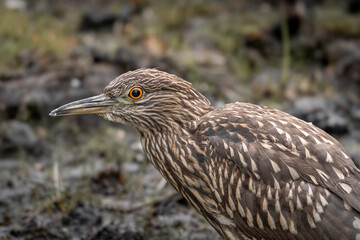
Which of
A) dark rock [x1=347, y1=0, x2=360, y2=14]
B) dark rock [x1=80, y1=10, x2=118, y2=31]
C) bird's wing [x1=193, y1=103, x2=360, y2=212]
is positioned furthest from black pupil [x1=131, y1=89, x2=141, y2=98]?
dark rock [x1=347, y1=0, x2=360, y2=14]

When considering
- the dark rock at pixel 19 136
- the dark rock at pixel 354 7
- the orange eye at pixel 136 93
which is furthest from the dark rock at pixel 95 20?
the orange eye at pixel 136 93

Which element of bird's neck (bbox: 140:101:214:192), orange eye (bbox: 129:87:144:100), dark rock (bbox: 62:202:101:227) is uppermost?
orange eye (bbox: 129:87:144:100)

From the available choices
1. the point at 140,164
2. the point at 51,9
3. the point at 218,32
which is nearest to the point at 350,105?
the point at 218,32

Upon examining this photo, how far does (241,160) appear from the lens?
4.67 metres

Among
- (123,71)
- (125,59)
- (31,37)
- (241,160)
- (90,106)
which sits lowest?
(123,71)

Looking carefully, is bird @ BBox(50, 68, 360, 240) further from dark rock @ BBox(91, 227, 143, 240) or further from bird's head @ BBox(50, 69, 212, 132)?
dark rock @ BBox(91, 227, 143, 240)

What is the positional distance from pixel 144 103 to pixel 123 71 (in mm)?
3756

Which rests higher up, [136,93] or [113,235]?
[136,93]

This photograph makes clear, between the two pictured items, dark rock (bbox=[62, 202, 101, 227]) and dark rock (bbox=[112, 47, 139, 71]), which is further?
dark rock (bbox=[112, 47, 139, 71])

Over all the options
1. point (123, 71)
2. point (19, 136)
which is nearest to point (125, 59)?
point (123, 71)

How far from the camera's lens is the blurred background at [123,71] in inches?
249

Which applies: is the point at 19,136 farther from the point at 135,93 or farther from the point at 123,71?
the point at 135,93

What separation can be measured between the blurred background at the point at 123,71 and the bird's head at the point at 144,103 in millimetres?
1368

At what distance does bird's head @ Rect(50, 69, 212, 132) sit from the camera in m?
5.12
